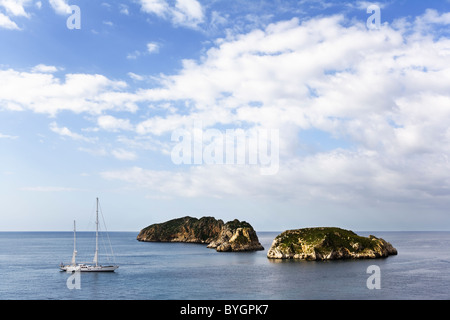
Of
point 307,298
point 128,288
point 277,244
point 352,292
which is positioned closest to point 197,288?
point 128,288

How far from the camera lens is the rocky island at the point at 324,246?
538ft

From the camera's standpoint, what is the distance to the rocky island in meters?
164

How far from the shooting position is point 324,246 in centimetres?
16550
